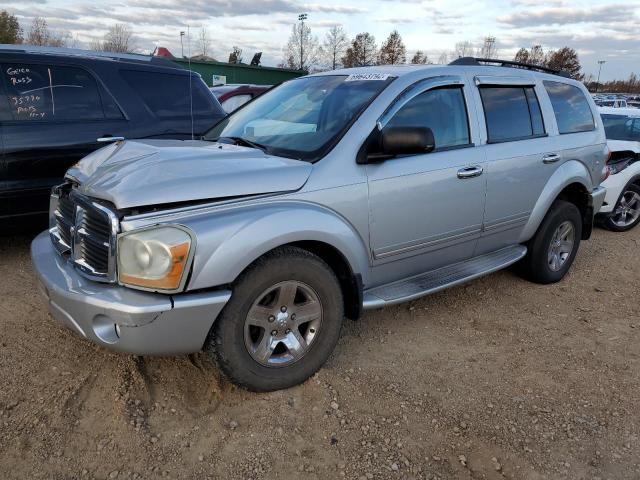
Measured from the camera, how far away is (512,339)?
3896 millimetres

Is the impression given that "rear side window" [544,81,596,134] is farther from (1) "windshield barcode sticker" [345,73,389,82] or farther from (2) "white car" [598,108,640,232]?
(2) "white car" [598,108,640,232]

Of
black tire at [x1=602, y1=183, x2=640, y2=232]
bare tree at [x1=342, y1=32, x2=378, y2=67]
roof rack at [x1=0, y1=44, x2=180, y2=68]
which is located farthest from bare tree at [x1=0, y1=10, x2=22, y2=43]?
black tire at [x1=602, y1=183, x2=640, y2=232]

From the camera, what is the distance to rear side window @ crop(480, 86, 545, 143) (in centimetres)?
405

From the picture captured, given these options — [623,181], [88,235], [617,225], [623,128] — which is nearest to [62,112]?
[88,235]

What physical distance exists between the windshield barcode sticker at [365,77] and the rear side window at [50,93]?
2.59 m

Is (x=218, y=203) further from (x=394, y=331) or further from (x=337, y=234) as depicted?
(x=394, y=331)

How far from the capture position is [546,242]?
4707 mm

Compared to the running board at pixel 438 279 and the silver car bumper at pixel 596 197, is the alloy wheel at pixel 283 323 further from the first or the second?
the silver car bumper at pixel 596 197

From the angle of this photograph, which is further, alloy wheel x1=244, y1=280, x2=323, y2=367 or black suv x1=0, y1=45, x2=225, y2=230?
black suv x1=0, y1=45, x2=225, y2=230

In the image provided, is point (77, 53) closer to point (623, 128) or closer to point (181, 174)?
point (181, 174)

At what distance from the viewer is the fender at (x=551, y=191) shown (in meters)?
4.47

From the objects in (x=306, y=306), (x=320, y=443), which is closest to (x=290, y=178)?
(x=306, y=306)

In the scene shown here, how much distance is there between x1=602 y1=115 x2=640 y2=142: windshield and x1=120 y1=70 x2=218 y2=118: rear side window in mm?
6091

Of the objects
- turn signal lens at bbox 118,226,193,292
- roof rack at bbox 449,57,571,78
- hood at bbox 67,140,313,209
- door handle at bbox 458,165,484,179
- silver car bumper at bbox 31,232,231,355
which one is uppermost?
roof rack at bbox 449,57,571,78
